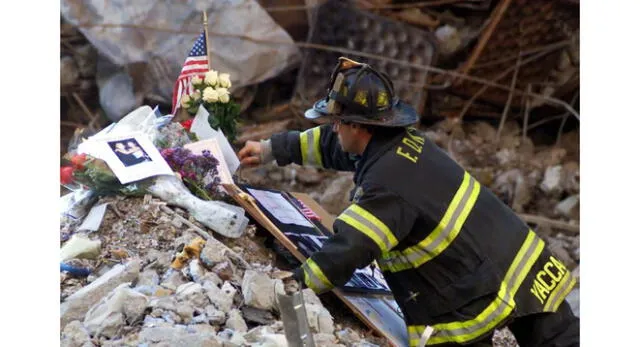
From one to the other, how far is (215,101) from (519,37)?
15.0ft

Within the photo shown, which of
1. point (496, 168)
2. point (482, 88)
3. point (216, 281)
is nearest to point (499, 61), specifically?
point (482, 88)

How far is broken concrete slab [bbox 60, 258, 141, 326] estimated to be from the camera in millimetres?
3977

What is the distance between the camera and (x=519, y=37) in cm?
904

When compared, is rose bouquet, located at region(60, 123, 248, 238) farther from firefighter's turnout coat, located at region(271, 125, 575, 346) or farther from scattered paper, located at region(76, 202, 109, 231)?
firefighter's turnout coat, located at region(271, 125, 575, 346)

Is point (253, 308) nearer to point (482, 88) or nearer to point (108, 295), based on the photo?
point (108, 295)

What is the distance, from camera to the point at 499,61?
9.12 m

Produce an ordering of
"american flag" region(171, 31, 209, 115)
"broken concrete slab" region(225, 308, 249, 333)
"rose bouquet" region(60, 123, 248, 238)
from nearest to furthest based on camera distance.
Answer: "broken concrete slab" region(225, 308, 249, 333) → "rose bouquet" region(60, 123, 248, 238) → "american flag" region(171, 31, 209, 115)

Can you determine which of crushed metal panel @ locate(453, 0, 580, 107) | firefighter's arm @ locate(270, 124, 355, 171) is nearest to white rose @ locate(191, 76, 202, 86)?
firefighter's arm @ locate(270, 124, 355, 171)

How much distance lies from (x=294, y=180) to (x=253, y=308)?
460 centimetres

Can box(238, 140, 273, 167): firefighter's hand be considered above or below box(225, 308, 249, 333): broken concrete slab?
above

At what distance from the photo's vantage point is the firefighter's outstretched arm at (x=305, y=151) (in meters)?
4.75

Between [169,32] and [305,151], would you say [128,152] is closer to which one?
[305,151]

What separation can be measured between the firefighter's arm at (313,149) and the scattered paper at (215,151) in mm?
232

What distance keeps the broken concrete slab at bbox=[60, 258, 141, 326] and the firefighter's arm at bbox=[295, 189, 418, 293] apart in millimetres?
653
